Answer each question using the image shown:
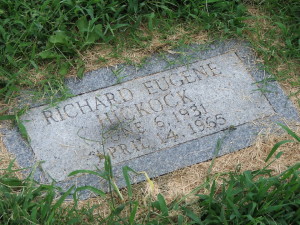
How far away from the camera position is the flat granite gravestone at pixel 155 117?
9.57ft

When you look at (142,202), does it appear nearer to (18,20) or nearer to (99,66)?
(99,66)

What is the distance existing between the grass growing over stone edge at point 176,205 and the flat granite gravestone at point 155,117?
16cm

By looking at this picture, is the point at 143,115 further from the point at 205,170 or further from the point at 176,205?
the point at 176,205

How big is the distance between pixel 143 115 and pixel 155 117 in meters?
0.07

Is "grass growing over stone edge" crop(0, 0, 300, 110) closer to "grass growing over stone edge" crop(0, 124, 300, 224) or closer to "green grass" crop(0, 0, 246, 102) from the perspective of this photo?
"green grass" crop(0, 0, 246, 102)

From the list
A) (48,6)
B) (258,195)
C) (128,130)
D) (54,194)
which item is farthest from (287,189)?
(48,6)

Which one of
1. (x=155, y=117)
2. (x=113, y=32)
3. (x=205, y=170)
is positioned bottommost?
(x=205, y=170)

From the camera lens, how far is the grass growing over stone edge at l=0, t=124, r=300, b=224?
8.30 ft

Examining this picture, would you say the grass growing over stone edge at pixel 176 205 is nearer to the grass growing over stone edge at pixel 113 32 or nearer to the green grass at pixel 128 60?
the green grass at pixel 128 60

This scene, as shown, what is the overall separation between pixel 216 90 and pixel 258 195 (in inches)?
33.0

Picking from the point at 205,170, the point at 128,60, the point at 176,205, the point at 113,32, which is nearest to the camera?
the point at 176,205

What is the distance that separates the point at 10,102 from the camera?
3127mm

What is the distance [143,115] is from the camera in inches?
122

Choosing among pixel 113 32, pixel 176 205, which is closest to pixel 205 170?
pixel 176 205
